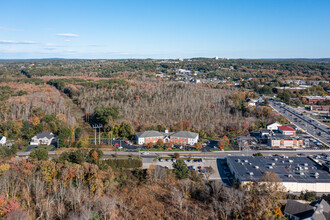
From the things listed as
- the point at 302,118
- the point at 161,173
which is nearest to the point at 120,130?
the point at 161,173

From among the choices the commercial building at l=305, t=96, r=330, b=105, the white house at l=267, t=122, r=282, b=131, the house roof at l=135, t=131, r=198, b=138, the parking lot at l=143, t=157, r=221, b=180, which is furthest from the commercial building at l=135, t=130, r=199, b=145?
the commercial building at l=305, t=96, r=330, b=105

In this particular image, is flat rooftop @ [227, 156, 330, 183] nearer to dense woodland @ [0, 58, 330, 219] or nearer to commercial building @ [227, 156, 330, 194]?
commercial building @ [227, 156, 330, 194]

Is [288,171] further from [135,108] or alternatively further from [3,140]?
[3,140]

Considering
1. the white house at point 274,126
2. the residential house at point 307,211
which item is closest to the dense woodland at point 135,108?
the white house at point 274,126

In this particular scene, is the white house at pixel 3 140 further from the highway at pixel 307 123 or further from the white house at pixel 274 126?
the highway at pixel 307 123

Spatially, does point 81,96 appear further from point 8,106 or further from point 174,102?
point 174,102

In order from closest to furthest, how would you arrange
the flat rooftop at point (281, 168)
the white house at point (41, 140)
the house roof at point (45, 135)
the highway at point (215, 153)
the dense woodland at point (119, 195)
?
the dense woodland at point (119, 195)
the flat rooftop at point (281, 168)
the highway at point (215, 153)
the white house at point (41, 140)
the house roof at point (45, 135)

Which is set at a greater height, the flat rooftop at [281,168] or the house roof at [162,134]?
the house roof at [162,134]
